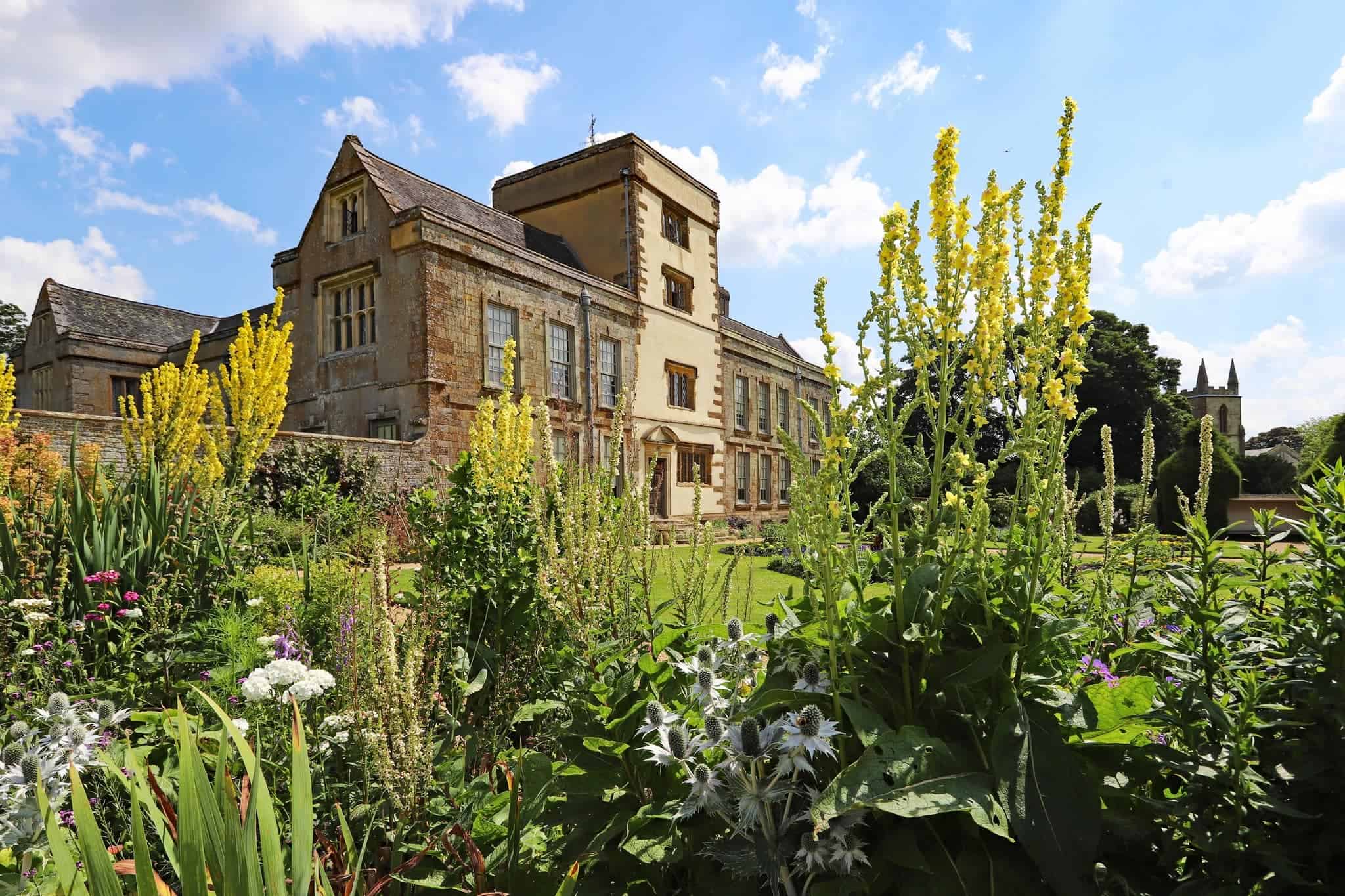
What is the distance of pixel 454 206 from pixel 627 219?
5.10 metres

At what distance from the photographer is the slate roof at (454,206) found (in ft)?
50.9

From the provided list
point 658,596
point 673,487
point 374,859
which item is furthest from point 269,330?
point 673,487

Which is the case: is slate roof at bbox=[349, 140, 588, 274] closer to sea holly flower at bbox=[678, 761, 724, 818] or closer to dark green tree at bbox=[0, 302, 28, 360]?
sea holly flower at bbox=[678, 761, 724, 818]

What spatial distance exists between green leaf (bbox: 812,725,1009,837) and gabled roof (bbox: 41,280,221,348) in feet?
89.6

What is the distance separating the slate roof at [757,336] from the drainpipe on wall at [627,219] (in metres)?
5.72

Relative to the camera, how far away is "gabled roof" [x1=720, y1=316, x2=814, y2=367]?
27.8 metres

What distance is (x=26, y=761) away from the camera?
201 cm

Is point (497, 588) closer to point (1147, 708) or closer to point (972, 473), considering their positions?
point (972, 473)

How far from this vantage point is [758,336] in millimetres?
30938

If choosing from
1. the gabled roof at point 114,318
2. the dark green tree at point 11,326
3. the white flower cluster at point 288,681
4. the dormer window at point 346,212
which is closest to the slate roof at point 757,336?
the dormer window at point 346,212

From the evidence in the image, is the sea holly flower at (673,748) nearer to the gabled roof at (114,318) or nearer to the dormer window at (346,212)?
the dormer window at (346,212)

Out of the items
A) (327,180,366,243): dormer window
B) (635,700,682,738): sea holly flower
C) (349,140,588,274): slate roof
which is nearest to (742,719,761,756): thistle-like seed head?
(635,700,682,738): sea holly flower

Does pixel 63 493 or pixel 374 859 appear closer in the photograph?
pixel 374 859

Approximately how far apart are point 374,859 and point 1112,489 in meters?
3.06
